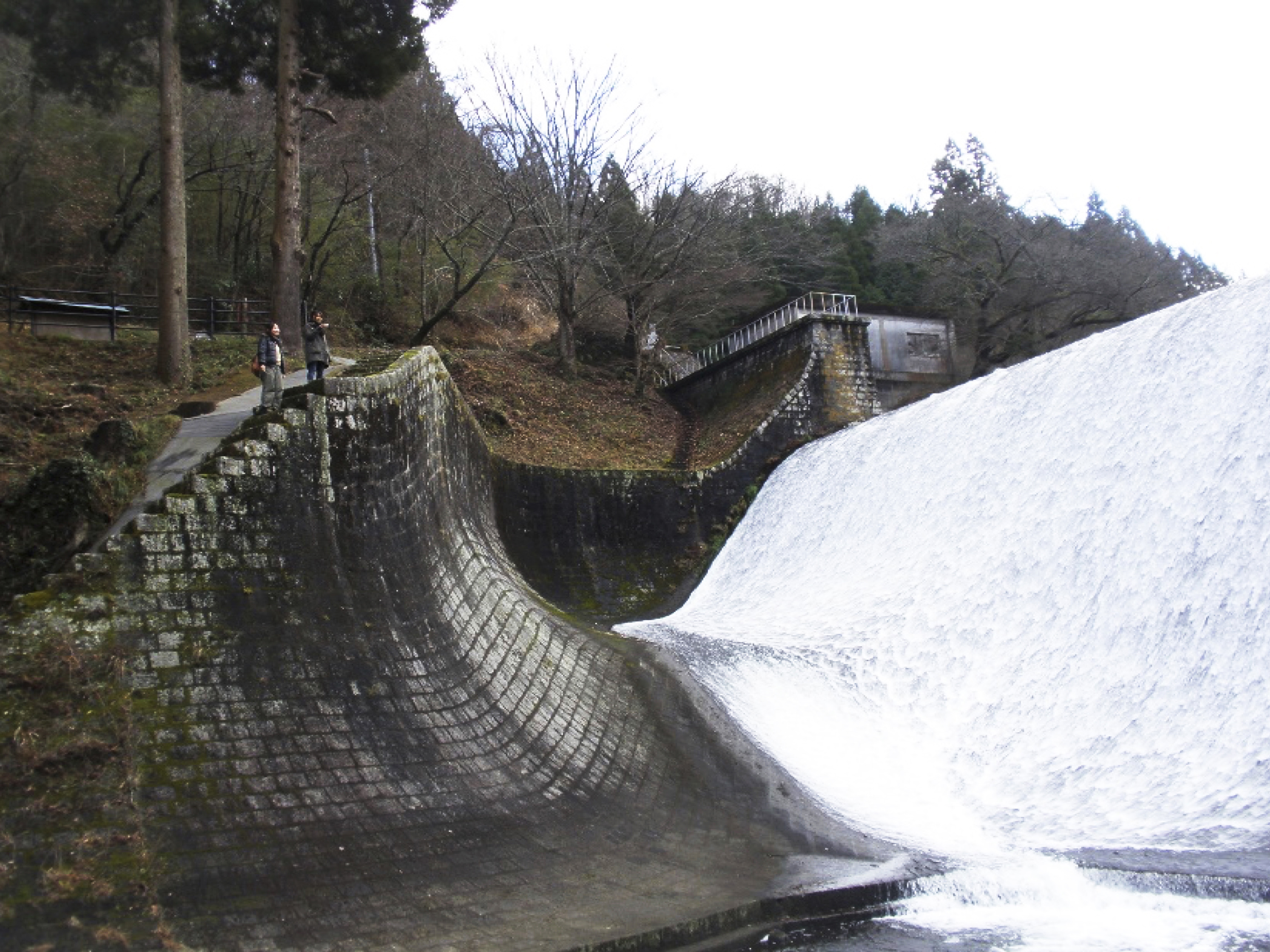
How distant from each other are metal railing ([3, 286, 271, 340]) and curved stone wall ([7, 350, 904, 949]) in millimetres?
6106

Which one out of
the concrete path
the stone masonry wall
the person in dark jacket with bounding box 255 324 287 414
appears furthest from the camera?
the stone masonry wall

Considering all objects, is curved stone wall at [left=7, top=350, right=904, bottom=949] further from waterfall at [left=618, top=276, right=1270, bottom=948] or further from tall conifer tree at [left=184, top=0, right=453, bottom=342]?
tall conifer tree at [left=184, top=0, right=453, bottom=342]

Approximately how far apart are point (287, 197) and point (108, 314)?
13.1 feet

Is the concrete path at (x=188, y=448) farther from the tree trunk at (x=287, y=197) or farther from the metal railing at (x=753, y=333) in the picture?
the metal railing at (x=753, y=333)

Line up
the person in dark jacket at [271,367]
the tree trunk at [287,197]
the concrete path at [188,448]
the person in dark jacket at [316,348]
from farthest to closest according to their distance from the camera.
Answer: the tree trunk at [287,197]
the person in dark jacket at [316,348]
the person in dark jacket at [271,367]
the concrete path at [188,448]

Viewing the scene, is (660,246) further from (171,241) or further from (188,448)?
(188,448)

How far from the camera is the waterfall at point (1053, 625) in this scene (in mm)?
6770

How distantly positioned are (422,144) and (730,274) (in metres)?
8.02

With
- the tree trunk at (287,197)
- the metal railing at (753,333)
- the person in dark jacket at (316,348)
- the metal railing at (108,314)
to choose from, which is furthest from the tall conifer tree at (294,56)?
the metal railing at (753,333)

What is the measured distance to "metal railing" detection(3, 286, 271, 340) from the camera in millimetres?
14430

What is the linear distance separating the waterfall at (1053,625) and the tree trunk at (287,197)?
6.23 m

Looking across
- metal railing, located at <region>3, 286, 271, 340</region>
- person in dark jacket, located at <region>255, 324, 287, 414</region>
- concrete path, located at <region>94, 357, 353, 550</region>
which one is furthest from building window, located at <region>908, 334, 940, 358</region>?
person in dark jacket, located at <region>255, 324, 287, 414</region>

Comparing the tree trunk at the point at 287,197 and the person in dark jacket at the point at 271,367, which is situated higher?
the tree trunk at the point at 287,197

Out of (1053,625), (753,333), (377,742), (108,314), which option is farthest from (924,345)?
(377,742)
